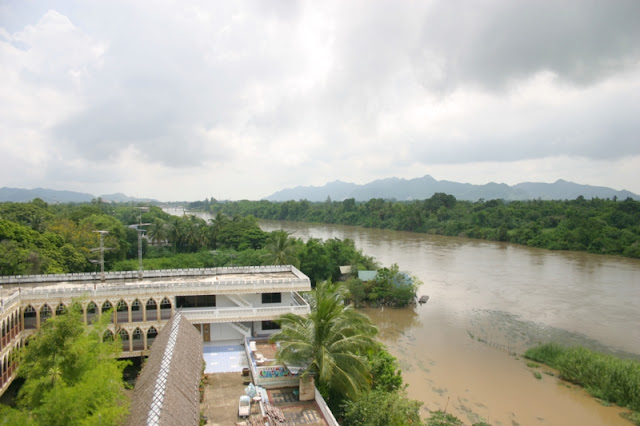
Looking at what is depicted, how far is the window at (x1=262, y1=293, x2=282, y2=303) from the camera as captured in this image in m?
18.4

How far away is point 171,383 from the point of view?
10.6m

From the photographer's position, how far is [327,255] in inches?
1394

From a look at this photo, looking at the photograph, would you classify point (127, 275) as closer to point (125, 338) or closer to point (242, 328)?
point (125, 338)

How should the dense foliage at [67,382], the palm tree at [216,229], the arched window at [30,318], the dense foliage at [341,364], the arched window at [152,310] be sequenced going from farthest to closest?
the palm tree at [216,229] → the arched window at [152,310] → the arched window at [30,318] → the dense foliage at [341,364] → the dense foliage at [67,382]

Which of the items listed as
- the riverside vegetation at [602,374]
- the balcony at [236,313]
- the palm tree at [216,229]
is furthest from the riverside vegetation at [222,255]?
the balcony at [236,313]

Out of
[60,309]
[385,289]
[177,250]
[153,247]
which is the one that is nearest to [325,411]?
[60,309]

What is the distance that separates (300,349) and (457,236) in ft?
203

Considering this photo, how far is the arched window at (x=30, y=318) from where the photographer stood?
15453mm

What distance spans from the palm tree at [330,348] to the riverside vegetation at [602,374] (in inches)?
457

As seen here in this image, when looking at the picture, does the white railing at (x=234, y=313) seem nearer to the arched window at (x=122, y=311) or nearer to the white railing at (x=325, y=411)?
the arched window at (x=122, y=311)

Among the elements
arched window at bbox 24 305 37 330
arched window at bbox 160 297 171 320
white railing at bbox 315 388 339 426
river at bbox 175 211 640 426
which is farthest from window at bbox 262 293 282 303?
arched window at bbox 24 305 37 330

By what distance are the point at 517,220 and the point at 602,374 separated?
55649 millimetres

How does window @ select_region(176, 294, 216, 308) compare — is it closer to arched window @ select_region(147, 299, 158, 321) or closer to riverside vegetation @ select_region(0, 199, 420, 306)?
arched window @ select_region(147, 299, 158, 321)

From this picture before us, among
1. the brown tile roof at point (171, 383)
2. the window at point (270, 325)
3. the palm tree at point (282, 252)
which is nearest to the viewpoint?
the brown tile roof at point (171, 383)
